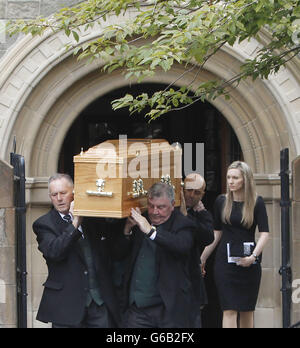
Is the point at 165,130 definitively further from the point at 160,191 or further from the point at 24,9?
the point at 160,191

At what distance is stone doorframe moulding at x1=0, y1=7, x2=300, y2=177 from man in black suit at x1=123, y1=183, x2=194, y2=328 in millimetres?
2426

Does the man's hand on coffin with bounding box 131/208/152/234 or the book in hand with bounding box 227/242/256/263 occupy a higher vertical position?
the man's hand on coffin with bounding box 131/208/152/234

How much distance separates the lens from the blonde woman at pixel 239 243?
22.9 ft

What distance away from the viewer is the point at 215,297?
32.8ft

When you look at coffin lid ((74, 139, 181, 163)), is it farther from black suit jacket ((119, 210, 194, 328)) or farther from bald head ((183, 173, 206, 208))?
black suit jacket ((119, 210, 194, 328))

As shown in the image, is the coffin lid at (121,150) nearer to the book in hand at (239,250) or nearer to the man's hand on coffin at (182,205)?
the man's hand on coffin at (182,205)

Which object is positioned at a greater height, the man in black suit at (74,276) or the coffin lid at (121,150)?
the coffin lid at (121,150)

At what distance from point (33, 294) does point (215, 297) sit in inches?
98.4

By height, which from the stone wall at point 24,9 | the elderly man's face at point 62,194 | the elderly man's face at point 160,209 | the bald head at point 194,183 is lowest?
the elderly man's face at point 160,209

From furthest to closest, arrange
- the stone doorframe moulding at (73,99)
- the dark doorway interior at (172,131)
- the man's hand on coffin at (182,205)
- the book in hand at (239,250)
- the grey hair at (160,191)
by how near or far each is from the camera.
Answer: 1. the dark doorway interior at (172,131)
2. the stone doorframe moulding at (73,99)
3. the book in hand at (239,250)
4. the man's hand on coffin at (182,205)
5. the grey hair at (160,191)

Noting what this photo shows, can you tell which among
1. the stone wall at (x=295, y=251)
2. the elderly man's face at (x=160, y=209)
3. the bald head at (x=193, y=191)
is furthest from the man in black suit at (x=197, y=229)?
the stone wall at (x=295, y=251)

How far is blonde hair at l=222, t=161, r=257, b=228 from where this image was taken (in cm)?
689

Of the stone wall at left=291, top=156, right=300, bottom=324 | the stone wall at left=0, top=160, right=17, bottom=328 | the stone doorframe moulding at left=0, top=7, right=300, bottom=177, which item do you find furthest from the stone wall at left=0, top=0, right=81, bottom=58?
the stone wall at left=291, top=156, right=300, bottom=324

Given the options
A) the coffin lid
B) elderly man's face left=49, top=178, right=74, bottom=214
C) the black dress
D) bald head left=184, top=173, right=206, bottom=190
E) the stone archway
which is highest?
the stone archway
